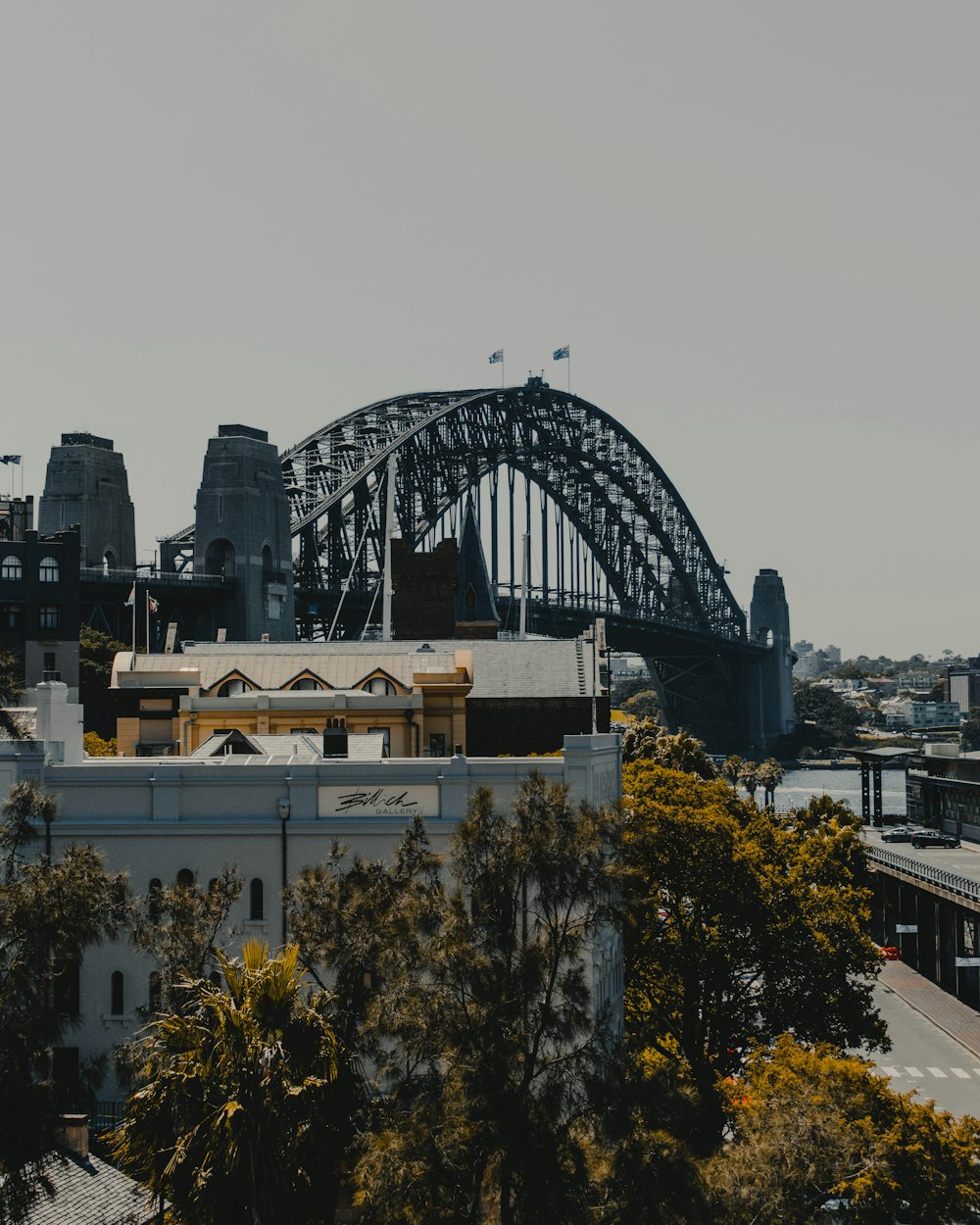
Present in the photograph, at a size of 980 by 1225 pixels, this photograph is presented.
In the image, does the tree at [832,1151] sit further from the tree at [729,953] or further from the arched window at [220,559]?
the arched window at [220,559]

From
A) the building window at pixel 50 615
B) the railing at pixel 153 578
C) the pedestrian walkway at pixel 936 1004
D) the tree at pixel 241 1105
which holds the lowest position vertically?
the pedestrian walkway at pixel 936 1004

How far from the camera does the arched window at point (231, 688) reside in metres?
60.0

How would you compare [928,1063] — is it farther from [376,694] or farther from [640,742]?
[640,742]

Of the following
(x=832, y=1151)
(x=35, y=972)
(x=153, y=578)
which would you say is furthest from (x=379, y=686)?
(x=153, y=578)

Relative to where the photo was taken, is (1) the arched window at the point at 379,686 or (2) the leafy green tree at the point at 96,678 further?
(2) the leafy green tree at the point at 96,678

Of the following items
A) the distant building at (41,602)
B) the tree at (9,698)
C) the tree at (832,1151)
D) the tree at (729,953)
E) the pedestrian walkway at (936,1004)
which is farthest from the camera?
the distant building at (41,602)

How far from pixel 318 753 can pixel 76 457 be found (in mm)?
90118

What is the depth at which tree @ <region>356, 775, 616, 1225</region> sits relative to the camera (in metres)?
28.1

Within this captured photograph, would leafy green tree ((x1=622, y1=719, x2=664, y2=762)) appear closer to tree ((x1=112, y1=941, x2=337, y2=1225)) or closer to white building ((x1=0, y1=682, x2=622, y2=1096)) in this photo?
white building ((x1=0, y1=682, x2=622, y2=1096))

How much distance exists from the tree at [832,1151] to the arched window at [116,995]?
13478mm

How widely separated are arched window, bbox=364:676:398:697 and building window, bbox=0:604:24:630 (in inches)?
2550

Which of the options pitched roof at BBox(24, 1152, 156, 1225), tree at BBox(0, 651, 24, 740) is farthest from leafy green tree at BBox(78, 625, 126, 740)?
pitched roof at BBox(24, 1152, 156, 1225)

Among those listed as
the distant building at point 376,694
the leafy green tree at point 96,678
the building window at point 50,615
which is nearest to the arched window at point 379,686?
the distant building at point 376,694

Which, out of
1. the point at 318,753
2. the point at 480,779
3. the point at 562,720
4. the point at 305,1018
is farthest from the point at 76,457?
the point at 305,1018
